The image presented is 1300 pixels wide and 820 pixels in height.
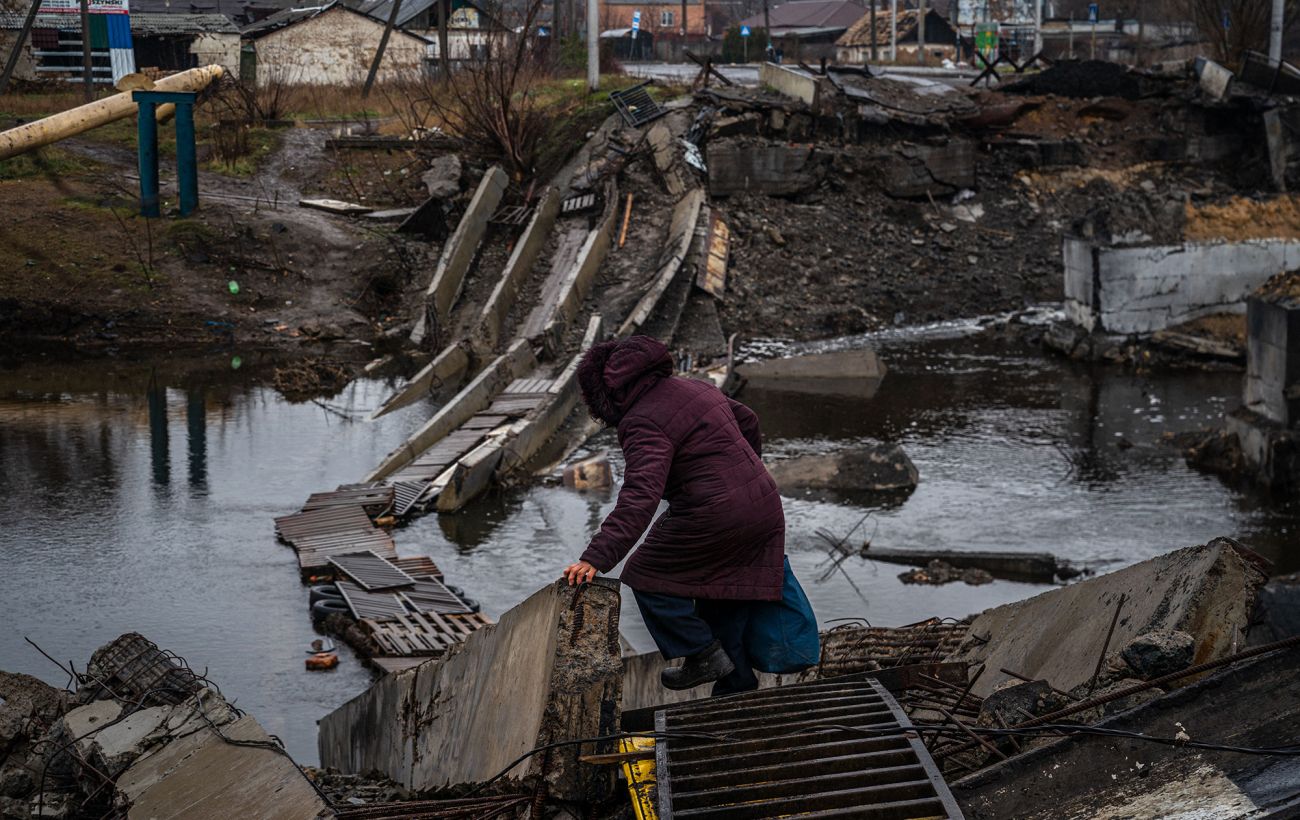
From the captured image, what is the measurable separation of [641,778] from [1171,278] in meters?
15.1

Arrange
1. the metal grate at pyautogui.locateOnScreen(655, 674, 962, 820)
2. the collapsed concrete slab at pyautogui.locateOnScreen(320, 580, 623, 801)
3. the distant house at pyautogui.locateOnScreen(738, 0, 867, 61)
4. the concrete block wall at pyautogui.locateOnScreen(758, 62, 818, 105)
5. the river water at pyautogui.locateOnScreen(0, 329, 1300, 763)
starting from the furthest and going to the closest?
the distant house at pyautogui.locateOnScreen(738, 0, 867, 61), the concrete block wall at pyautogui.locateOnScreen(758, 62, 818, 105), the river water at pyautogui.locateOnScreen(0, 329, 1300, 763), the collapsed concrete slab at pyautogui.locateOnScreen(320, 580, 623, 801), the metal grate at pyautogui.locateOnScreen(655, 674, 962, 820)

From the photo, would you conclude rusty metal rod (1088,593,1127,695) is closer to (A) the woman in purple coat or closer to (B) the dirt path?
(A) the woman in purple coat

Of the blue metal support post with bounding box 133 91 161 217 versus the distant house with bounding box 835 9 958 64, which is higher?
the distant house with bounding box 835 9 958 64

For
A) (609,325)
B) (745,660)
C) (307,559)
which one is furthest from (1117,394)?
(745,660)

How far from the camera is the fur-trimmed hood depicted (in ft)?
13.6

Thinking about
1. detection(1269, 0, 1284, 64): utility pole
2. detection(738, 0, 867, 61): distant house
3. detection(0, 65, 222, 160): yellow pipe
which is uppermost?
detection(738, 0, 867, 61): distant house

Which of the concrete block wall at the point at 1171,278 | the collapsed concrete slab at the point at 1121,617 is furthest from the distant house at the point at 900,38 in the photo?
the collapsed concrete slab at the point at 1121,617

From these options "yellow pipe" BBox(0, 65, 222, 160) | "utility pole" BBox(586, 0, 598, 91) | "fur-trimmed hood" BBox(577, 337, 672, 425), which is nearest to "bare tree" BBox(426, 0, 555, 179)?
"utility pole" BBox(586, 0, 598, 91)

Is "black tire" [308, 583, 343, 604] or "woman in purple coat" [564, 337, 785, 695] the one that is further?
"black tire" [308, 583, 343, 604]

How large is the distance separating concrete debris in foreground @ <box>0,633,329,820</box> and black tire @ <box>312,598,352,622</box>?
3020mm

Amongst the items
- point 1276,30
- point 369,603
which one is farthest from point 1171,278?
point 369,603

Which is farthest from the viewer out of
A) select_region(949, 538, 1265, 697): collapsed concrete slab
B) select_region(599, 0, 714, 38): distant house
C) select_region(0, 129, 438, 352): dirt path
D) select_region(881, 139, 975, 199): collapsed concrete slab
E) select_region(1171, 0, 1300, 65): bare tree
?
select_region(599, 0, 714, 38): distant house

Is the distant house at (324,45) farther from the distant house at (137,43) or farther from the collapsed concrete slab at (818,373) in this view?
the collapsed concrete slab at (818,373)

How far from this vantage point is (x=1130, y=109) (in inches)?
998
